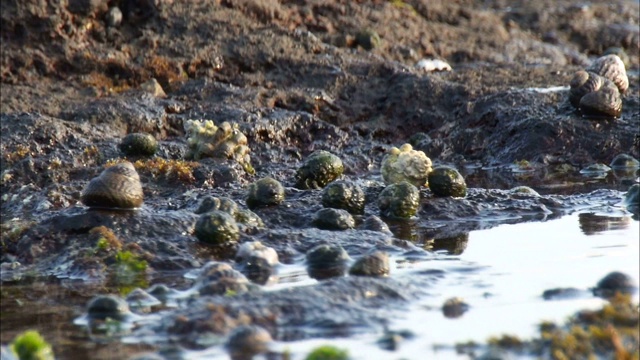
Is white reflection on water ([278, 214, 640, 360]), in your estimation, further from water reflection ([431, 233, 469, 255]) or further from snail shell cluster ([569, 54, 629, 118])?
snail shell cluster ([569, 54, 629, 118])

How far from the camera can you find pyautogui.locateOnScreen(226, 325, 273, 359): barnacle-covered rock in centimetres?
409

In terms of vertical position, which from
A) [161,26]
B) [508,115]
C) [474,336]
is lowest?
[474,336]

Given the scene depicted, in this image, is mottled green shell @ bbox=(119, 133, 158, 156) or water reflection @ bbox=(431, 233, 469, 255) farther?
mottled green shell @ bbox=(119, 133, 158, 156)

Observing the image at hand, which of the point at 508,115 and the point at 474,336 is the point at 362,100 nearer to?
the point at 508,115

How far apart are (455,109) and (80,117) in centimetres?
355

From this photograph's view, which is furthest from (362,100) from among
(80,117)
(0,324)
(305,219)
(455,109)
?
(0,324)

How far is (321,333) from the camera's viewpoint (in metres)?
4.37

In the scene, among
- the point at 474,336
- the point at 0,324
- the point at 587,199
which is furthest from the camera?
the point at 587,199

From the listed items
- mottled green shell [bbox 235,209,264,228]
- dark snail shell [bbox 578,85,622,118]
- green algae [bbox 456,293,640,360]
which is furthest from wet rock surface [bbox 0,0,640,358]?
green algae [bbox 456,293,640,360]

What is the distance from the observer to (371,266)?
5.22m

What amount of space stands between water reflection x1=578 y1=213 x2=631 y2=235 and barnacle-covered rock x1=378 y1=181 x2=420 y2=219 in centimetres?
106

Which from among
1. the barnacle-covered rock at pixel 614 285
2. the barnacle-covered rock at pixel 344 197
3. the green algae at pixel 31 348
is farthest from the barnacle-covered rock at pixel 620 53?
the green algae at pixel 31 348

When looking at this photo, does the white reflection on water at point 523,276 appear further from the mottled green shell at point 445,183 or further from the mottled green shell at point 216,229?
the mottled green shell at point 216,229

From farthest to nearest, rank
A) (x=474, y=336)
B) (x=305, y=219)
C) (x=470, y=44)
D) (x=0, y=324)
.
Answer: (x=470, y=44) < (x=305, y=219) < (x=0, y=324) < (x=474, y=336)
